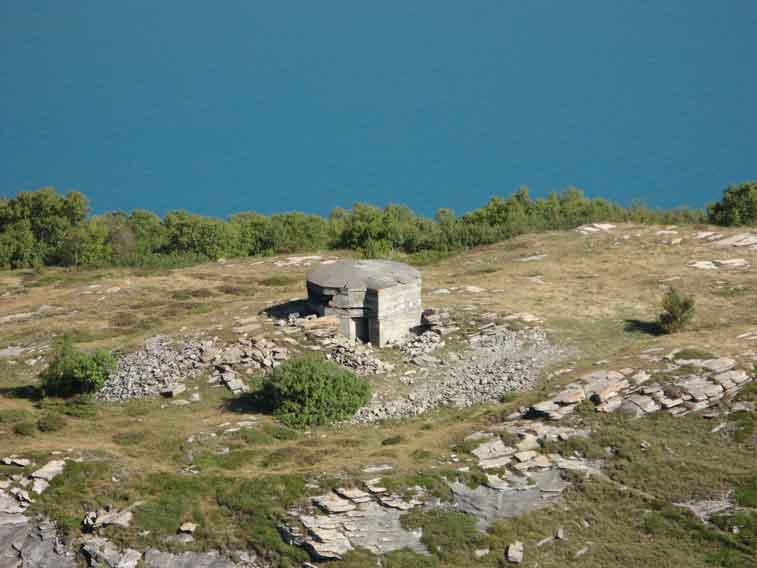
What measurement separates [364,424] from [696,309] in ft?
58.9

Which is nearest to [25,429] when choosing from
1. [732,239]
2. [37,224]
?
[732,239]

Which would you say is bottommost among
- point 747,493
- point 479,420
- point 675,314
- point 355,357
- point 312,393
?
point 747,493

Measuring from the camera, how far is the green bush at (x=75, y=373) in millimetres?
39750

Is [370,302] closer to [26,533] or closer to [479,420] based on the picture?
[479,420]

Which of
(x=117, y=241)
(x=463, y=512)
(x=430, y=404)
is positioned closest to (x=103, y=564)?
(x=463, y=512)

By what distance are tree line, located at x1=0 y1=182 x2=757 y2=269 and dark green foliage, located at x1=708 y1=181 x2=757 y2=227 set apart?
207 mm

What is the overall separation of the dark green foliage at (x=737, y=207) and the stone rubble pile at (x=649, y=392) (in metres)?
30.8

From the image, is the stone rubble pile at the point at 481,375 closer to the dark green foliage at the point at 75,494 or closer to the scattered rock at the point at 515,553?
the scattered rock at the point at 515,553

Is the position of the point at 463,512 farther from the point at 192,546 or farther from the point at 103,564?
the point at 103,564

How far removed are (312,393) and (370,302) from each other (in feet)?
23.8

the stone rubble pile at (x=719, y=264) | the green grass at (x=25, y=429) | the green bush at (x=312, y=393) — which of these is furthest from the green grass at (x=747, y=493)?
the green grass at (x=25, y=429)

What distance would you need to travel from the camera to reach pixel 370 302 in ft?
140

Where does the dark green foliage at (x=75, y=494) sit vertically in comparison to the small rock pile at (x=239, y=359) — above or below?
below

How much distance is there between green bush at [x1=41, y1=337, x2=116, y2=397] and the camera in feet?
130
